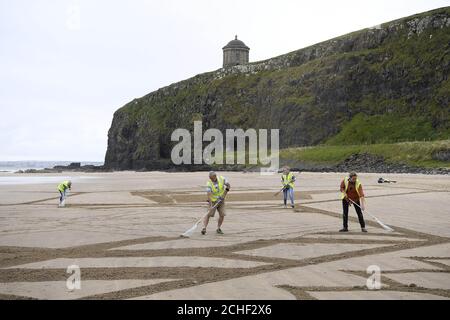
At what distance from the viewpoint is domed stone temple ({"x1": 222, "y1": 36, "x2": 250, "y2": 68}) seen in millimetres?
164375

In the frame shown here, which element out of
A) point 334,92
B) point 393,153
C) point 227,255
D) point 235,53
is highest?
point 235,53

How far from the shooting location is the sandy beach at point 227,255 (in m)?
9.59

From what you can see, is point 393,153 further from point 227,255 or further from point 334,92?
point 227,255

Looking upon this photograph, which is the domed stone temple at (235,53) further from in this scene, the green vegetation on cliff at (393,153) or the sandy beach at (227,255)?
the sandy beach at (227,255)

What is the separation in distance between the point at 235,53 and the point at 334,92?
A: 5800cm

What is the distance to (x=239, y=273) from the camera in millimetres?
11016

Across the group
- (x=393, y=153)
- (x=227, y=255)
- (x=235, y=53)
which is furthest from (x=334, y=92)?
(x=227, y=255)

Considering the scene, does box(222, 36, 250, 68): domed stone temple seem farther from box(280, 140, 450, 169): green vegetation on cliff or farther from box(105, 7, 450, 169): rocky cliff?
box(280, 140, 450, 169): green vegetation on cliff

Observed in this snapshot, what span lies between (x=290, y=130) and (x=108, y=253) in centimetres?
10377

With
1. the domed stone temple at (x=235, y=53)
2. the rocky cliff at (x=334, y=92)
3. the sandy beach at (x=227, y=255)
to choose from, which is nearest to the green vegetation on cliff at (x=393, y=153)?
the rocky cliff at (x=334, y=92)

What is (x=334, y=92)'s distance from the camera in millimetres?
113625

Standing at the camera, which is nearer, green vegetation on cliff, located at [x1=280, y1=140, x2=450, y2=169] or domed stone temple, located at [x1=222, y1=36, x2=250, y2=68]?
green vegetation on cliff, located at [x1=280, y1=140, x2=450, y2=169]

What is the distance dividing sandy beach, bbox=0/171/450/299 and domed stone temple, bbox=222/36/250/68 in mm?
144375

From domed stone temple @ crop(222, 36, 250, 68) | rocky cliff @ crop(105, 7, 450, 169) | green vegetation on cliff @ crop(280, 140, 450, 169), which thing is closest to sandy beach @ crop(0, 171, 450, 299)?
green vegetation on cliff @ crop(280, 140, 450, 169)
